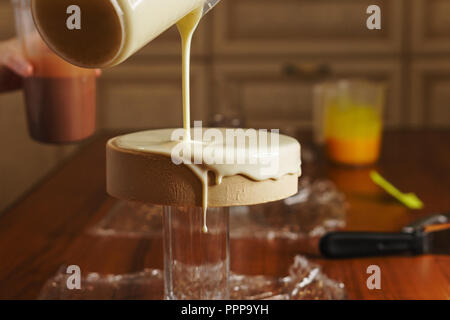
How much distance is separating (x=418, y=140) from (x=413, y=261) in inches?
40.7

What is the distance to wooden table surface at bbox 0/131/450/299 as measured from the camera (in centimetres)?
77

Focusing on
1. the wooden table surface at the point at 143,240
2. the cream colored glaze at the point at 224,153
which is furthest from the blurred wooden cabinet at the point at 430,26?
the cream colored glaze at the point at 224,153

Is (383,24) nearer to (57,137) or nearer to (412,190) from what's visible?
(412,190)

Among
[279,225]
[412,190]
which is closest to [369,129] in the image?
[412,190]

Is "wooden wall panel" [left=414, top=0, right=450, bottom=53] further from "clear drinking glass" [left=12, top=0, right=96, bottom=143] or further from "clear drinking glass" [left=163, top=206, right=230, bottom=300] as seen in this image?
"clear drinking glass" [left=163, top=206, right=230, bottom=300]

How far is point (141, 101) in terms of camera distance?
9.52 ft

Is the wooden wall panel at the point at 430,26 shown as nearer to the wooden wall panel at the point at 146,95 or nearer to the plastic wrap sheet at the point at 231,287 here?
the wooden wall panel at the point at 146,95

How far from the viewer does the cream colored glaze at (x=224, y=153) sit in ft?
1.93

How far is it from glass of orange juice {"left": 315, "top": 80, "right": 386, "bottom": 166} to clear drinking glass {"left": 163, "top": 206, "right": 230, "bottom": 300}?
0.85m

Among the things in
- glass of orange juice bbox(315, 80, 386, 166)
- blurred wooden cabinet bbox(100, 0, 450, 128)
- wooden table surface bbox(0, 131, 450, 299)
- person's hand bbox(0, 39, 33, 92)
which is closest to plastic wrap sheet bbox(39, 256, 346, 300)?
wooden table surface bbox(0, 131, 450, 299)

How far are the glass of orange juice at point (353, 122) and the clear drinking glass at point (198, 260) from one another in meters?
0.85

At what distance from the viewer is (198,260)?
71 cm

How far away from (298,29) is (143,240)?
2049 mm

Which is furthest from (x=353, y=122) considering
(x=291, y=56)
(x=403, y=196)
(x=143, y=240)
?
(x=291, y=56)
